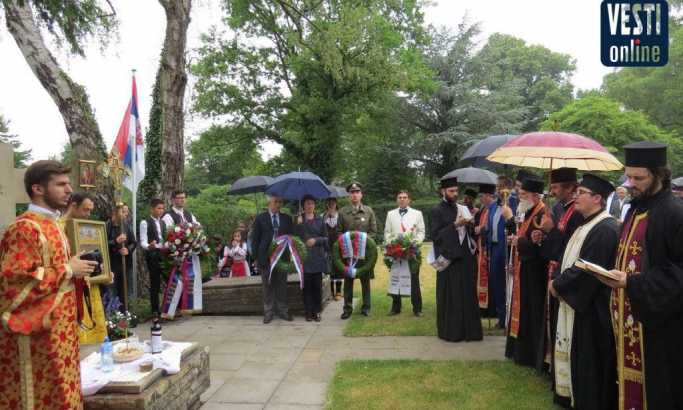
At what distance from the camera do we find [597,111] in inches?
1007

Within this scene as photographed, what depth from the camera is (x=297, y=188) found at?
8.06 metres

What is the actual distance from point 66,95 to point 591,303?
360 inches

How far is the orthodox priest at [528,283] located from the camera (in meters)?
5.34

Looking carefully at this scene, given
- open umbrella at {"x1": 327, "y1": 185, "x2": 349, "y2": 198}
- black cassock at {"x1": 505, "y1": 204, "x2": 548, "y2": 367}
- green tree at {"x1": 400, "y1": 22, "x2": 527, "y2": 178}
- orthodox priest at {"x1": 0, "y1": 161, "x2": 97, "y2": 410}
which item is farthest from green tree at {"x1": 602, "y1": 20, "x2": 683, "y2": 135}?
orthodox priest at {"x1": 0, "y1": 161, "x2": 97, "y2": 410}

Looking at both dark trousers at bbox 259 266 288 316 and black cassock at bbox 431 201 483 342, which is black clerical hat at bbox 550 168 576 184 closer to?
black cassock at bbox 431 201 483 342

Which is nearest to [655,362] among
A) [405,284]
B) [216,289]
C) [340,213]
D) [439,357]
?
[439,357]

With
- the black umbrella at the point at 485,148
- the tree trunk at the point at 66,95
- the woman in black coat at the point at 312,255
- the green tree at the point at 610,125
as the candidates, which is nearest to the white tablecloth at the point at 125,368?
the woman in black coat at the point at 312,255

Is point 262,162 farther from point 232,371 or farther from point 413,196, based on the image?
point 232,371

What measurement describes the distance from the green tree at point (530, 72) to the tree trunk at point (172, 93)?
22.7 m

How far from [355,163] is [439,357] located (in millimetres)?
25804

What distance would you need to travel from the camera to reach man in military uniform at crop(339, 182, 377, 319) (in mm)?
8398

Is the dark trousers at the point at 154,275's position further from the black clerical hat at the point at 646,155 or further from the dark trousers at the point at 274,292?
the black clerical hat at the point at 646,155

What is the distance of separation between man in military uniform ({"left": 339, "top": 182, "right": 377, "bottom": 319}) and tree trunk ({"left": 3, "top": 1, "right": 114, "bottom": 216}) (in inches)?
180

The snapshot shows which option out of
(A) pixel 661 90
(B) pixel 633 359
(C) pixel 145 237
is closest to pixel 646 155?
(B) pixel 633 359
